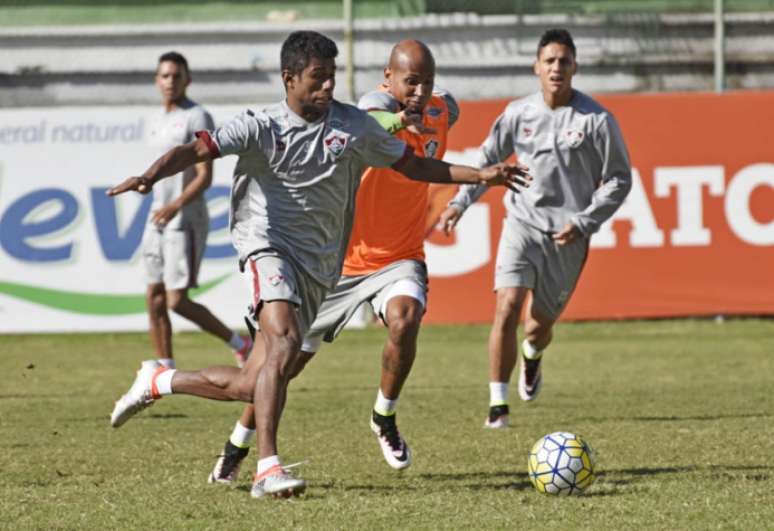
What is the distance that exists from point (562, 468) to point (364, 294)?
177 centimetres

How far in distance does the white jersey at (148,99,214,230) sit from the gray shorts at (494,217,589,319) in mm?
2752

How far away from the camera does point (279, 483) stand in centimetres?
679

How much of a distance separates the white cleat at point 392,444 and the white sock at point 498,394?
185cm

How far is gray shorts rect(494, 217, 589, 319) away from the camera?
10297 millimetres

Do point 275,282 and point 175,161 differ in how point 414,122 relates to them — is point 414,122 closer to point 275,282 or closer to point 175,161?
point 275,282

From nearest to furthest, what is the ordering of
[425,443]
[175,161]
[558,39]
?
[175,161], [425,443], [558,39]

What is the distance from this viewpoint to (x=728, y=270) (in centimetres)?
1719

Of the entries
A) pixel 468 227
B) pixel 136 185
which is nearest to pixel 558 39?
pixel 136 185

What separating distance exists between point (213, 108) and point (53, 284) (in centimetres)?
263

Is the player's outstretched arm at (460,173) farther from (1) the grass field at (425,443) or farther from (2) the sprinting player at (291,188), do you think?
(1) the grass field at (425,443)

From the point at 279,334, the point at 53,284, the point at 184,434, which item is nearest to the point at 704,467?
the point at 279,334

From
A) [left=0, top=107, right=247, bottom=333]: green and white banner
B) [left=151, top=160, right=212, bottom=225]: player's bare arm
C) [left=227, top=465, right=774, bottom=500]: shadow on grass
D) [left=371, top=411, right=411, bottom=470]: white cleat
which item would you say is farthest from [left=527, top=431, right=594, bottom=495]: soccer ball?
[left=0, top=107, right=247, bottom=333]: green and white banner

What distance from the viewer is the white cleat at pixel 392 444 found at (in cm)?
812

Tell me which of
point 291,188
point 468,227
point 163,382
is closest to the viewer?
point 291,188
